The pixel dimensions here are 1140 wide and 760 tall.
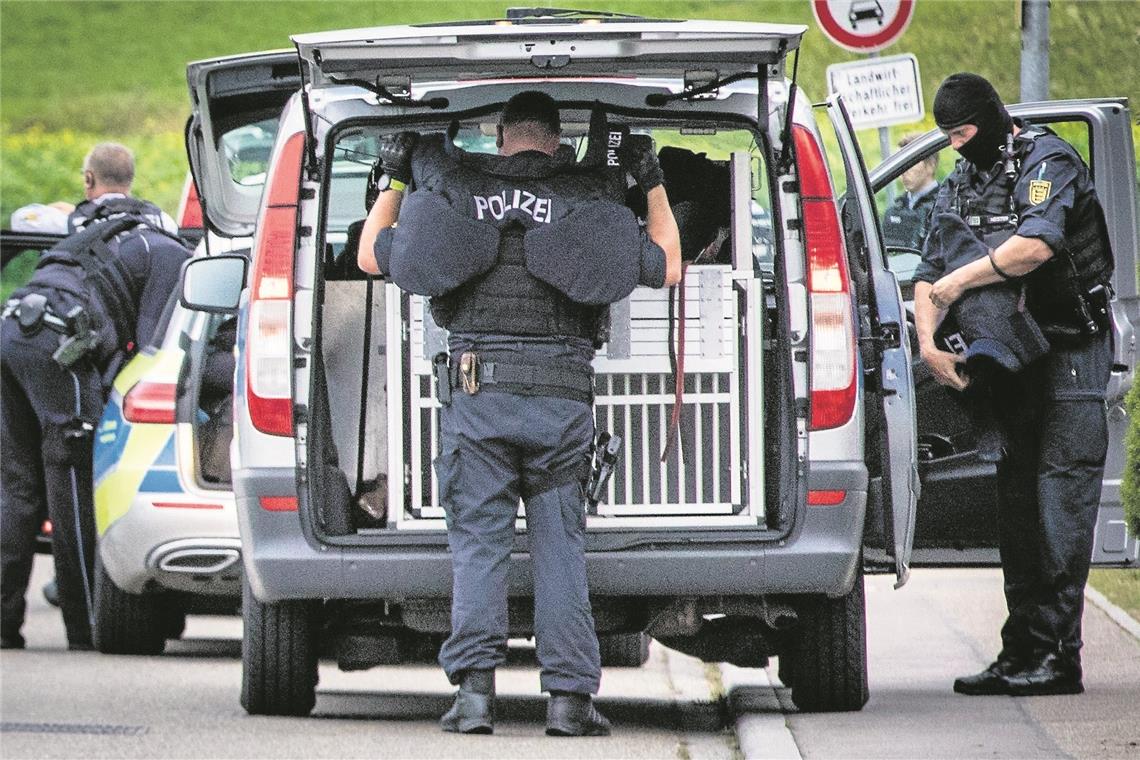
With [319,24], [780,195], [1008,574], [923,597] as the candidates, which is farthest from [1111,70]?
[319,24]

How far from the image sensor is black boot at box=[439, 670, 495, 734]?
6816mm

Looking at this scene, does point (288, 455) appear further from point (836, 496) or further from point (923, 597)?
point (923, 597)


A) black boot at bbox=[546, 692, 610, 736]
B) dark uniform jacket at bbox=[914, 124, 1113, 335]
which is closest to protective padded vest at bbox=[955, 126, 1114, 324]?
dark uniform jacket at bbox=[914, 124, 1113, 335]

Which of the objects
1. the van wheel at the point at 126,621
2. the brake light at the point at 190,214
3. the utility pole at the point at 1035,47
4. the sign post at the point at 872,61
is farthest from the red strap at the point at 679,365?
the brake light at the point at 190,214

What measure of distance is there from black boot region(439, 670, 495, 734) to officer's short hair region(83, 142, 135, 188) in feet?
14.1

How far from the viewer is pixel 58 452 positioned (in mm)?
10133

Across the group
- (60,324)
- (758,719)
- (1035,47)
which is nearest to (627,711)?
(758,719)

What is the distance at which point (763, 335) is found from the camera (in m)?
7.18

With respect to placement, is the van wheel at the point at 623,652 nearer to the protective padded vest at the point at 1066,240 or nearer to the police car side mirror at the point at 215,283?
the protective padded vest at the point at 1066,240

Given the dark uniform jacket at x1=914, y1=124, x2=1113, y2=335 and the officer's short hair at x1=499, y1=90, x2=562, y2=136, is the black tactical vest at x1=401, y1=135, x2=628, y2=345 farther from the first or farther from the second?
the dark uniform jacket at x1=914, y1=124, x2=1113, y2=335

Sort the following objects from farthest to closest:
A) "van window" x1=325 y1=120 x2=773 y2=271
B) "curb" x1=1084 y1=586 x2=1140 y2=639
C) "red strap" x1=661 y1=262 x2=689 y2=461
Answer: "curb" x1=1084 y1=586 x2=1140 y2=639, "van window" x1=325 y1=120 x2=773 y2=271, "red strap" x1=661 y1=262 x2=689 y2=461

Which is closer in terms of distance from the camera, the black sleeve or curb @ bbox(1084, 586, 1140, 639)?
curb @ bbox(1084, 586, 1140, 639)

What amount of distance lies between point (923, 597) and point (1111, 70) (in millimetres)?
5667

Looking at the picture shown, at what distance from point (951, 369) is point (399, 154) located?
6.41 feet
